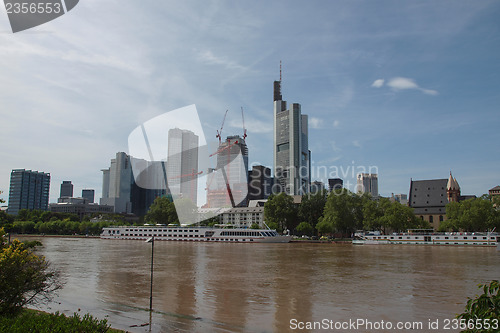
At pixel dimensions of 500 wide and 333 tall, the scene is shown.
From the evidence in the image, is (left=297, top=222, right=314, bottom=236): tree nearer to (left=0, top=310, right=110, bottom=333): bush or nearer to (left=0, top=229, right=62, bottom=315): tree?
(left=0, top=229, right=62, bottom=315): tree

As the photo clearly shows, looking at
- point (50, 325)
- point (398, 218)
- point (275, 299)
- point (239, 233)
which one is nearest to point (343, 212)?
point (398, 218)

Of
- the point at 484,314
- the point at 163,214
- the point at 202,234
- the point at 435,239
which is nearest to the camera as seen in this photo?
the point at 484,314

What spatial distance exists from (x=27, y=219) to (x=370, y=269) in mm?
174320

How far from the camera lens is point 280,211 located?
123 m

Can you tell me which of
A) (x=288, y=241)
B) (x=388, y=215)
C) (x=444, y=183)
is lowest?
(x=288, y=241)

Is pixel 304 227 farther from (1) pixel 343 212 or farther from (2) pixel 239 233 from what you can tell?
(2) pixel 239 233

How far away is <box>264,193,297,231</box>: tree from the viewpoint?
123 m

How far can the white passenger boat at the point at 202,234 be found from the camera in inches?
3957

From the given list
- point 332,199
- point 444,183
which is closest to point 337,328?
point 332,199

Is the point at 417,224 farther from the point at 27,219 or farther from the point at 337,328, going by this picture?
the point at 27,219

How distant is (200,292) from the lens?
2505 cm

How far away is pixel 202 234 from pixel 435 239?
201 feet

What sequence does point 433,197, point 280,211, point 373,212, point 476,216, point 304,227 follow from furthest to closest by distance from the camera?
point 280,211 < point 433,197 < point 304,227 < point 373,212 < point 476,216

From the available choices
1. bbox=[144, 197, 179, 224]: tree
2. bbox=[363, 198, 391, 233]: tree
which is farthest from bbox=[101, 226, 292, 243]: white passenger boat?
bbox=[363, 198, 391, 233]: tree
